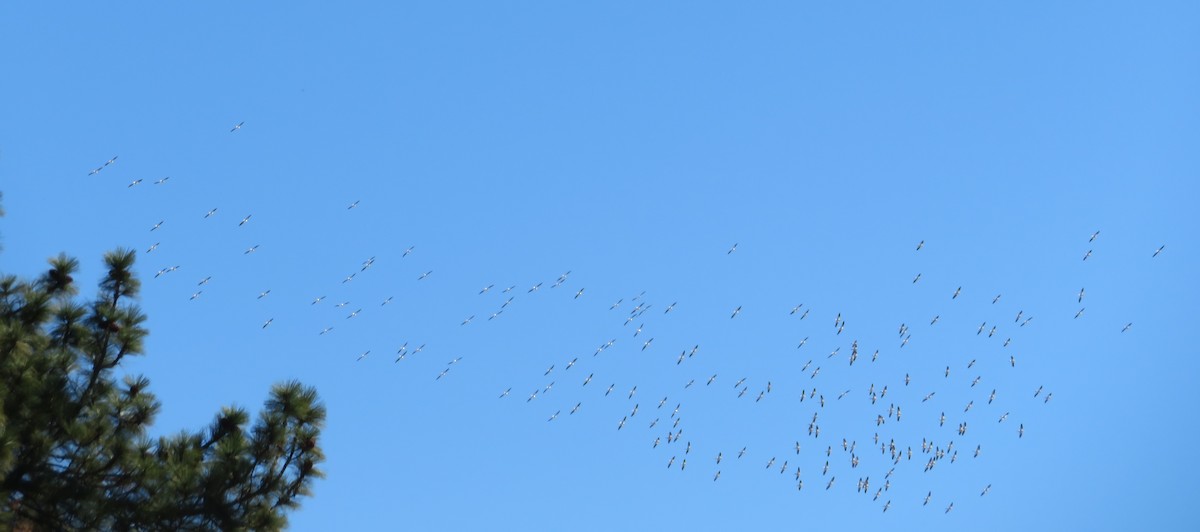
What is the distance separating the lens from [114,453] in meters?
25.2

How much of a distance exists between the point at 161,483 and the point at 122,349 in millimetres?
3519

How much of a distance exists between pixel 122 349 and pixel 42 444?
119 inches

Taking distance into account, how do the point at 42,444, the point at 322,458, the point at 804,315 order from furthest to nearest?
the point at 804,315
the point at 322,458
the point at 42,444

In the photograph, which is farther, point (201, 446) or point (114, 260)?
point (114, 260)

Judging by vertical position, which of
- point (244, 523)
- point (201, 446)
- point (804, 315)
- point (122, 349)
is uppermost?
point (804, 315)

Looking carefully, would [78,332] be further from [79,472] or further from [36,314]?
[79,472]

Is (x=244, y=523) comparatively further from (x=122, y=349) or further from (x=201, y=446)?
(x=122, y=349)

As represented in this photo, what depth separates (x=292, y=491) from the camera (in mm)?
26078

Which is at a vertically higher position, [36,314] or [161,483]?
[36,314]

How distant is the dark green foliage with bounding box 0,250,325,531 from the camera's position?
24656 mm

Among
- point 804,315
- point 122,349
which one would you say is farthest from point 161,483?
point 804,315

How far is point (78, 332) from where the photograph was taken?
2744 centimetres

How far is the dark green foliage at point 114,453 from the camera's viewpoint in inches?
971

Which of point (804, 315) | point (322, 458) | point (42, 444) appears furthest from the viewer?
point (804, 315)
